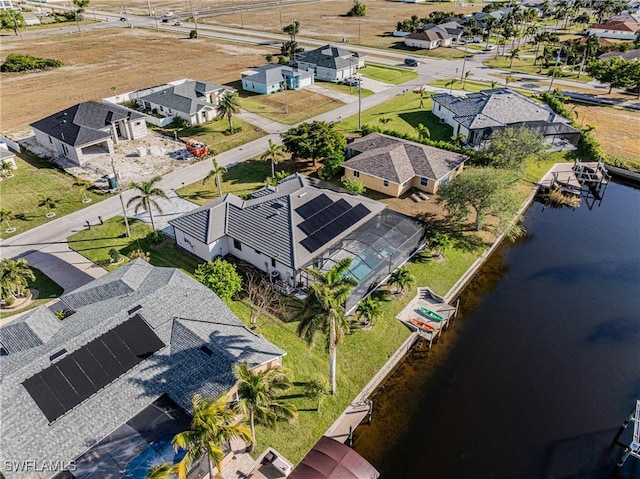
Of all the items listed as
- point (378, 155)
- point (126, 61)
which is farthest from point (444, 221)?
point (126, 61)

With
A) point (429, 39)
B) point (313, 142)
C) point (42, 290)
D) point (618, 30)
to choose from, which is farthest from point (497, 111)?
point (618, 30)

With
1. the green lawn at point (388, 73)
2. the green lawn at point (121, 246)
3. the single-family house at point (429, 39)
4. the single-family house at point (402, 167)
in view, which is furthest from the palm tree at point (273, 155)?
the single-family house at point (429, 39)

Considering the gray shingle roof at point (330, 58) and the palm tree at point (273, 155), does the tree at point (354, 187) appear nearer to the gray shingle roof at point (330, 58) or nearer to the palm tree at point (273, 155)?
the palm tree at point (273, 155)

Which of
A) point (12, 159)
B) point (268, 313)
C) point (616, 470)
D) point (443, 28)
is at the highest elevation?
point (443, 28)

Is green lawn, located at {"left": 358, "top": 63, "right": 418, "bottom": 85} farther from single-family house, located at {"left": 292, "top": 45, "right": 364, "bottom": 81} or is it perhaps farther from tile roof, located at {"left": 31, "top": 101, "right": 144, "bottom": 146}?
tile roof, located at {"left": 31, "top": 101, "right": 144, "bottom": 146}

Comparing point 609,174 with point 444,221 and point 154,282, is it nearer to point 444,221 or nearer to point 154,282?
point 444,221

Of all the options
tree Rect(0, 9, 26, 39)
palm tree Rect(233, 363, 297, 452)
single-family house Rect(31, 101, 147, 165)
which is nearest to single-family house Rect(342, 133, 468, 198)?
palm tree Rect(233, 363, 297, 452)
